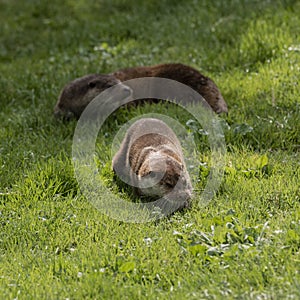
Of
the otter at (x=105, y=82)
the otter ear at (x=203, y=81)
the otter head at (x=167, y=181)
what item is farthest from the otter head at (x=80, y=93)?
the otter head at (x=167, y=181)

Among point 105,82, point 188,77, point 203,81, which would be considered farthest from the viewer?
point 105,82

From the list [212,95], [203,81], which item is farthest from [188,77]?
[212,95]

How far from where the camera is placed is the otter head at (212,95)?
6684mm

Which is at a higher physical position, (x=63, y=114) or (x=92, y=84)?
(x=92, y=84)

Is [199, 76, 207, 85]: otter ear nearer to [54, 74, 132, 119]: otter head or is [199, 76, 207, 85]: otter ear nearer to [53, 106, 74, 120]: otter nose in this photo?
[54, 74, 132, 119]: otter head

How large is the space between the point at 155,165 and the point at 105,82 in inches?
105

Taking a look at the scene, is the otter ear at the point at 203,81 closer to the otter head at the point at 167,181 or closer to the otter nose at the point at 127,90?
Answer: the otter nose at the point at 127,90

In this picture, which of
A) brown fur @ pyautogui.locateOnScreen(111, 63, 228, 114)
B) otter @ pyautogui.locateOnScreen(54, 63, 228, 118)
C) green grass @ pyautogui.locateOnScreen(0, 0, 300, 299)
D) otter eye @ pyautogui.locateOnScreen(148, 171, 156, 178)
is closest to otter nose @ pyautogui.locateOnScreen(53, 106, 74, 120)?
otter @ pyautogui.locateOnScreen(54, 63, 228, 118)

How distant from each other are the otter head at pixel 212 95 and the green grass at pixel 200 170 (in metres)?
0.15

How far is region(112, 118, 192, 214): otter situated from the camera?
4.94 metres

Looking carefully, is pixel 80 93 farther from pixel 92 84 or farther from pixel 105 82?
pixel 105 82

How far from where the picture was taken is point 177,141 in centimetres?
575

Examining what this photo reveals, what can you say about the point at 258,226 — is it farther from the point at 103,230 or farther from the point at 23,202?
the point at 23,202

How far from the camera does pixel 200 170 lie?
18.0 feet
